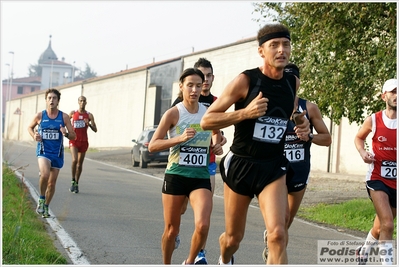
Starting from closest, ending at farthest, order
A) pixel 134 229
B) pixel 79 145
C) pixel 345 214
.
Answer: pixel 134 229
pixel 345 214
pixel 79 145

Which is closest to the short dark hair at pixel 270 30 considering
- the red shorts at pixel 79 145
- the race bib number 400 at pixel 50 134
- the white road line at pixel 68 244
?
the white road line at pixel 68 244

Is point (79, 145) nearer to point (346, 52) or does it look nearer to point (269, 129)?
point (346, 52)

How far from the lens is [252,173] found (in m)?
6.64

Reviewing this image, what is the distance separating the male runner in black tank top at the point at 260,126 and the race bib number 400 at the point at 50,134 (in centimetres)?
667

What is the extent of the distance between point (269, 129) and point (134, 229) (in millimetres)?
5403

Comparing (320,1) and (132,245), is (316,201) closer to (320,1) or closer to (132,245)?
(320,1)

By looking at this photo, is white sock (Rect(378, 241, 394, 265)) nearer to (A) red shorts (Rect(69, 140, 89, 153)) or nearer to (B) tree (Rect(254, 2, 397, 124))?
(B) tree (Rect(254, 2, 397, 124))

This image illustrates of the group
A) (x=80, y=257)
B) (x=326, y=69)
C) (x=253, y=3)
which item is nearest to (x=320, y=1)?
(x=326, y=69)

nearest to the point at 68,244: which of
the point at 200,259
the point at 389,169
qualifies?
the point at 200,259

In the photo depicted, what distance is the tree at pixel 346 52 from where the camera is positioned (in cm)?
1395

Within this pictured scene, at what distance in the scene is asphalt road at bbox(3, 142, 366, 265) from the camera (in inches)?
360

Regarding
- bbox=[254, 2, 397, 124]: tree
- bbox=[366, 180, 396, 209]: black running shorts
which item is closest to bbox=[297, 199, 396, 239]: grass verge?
bbox=[254, 2, 397, 124]: tree

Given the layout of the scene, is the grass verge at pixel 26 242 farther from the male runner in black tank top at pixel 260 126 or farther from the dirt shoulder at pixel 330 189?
the dirt shoulder at pixel 330 189

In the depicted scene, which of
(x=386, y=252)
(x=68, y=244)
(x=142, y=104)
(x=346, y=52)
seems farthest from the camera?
(x=142, y=104)
